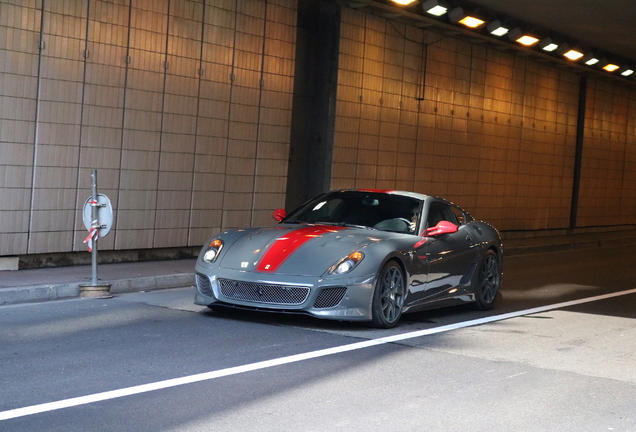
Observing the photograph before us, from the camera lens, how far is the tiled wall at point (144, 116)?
11664mm

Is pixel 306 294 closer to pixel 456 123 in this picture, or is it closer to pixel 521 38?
pixel 456 123

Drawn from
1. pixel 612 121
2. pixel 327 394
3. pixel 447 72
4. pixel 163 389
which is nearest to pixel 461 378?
pixel 327 394

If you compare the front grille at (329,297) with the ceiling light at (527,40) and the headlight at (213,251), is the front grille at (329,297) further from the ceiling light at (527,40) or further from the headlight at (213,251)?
the ceiling light at (527,40)

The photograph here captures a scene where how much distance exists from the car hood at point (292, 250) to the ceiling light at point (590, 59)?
1575 centimetres

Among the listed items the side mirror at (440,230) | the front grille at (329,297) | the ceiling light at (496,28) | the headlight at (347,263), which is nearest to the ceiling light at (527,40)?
the ceiling light at (496,28)

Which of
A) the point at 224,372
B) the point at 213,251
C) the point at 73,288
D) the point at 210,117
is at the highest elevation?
the point at 210,117

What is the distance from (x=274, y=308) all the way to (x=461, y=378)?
2283 millimetres

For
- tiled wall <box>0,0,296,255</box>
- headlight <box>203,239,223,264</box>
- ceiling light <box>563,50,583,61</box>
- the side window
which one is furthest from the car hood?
ceiling light <box>563,50,583,61</box>

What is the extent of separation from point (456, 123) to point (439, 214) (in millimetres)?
10595

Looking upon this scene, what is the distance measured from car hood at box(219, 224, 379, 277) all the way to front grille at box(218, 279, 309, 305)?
137 millimetres

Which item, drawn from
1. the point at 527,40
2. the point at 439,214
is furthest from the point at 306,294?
the point at 527,40

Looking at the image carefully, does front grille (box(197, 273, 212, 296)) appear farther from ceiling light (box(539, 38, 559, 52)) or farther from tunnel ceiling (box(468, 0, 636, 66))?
ceiling light (box(539, 38, 559, 52))

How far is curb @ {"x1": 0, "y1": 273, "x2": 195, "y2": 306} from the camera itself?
32.0ft

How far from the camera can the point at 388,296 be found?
9023 mm
